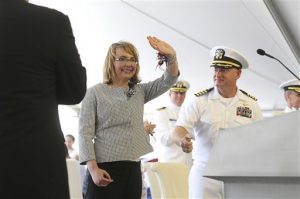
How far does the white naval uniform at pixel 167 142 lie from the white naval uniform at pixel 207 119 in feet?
5.24

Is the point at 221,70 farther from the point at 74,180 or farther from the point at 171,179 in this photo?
the point at 74,180

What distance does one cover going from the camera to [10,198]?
3.73 feet

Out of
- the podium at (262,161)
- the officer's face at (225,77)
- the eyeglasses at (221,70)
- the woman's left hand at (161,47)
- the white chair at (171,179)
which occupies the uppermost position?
the woman's left hand at (161,47)

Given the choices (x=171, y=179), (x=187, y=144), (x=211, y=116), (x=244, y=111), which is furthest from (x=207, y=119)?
(x=171, y=179)

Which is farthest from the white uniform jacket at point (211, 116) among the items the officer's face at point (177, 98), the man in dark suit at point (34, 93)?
the officer's face at point (177, 98)

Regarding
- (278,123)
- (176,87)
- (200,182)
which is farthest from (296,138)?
(176,87)

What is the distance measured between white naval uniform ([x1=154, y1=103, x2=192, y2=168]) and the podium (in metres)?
2.92

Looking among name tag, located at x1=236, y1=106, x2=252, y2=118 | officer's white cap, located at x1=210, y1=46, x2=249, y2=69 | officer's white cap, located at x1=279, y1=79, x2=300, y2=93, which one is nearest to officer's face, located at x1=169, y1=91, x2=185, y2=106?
officer's white cap, located at x1=279, y1=79, x2=300, y2=93

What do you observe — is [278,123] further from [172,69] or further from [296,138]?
[172,69]

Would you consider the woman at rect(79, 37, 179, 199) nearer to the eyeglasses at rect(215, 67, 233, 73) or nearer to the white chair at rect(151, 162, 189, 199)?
the eyeglasses at rect(215, 67, 233, 73)

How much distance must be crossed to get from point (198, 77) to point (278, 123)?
682cm

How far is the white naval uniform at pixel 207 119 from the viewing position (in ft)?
7.64

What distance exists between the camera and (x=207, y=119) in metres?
2.37

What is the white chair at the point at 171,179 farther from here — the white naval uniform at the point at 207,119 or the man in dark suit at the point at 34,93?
the man in dark suit at the point at 34,93
